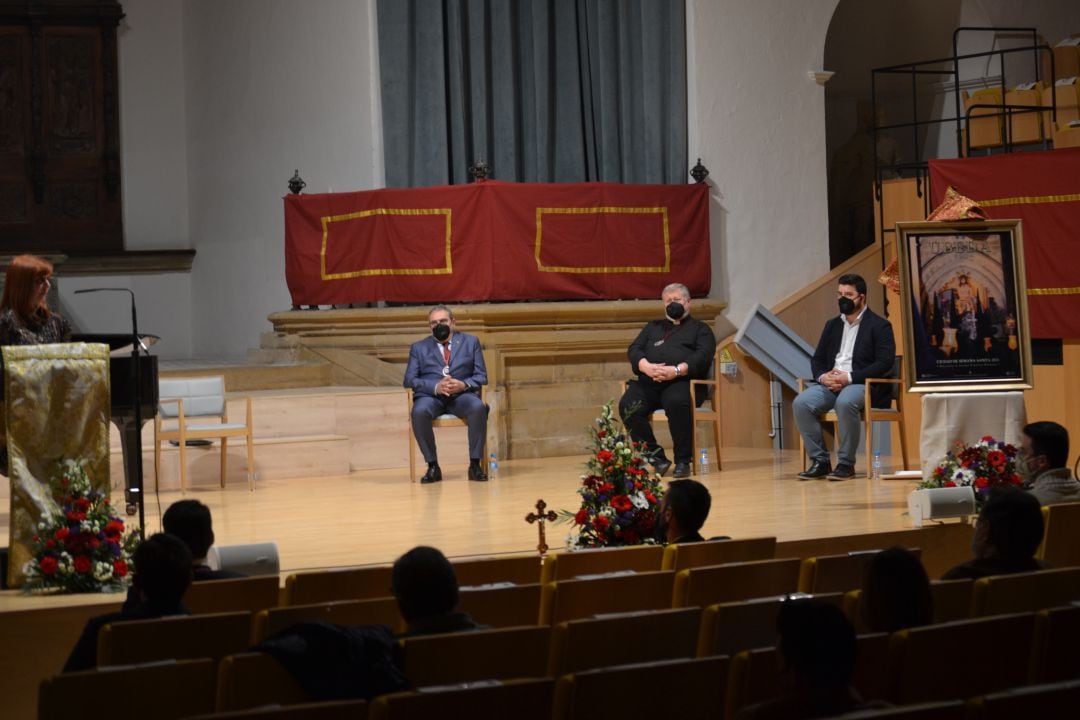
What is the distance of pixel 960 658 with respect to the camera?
3.12 metres

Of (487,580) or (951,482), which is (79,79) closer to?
(951,482)

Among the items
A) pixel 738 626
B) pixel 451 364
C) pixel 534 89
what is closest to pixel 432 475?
pixel 451 364

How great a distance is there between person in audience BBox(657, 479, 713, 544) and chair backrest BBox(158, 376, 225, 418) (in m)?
4.37

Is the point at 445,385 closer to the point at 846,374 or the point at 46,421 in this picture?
the point at 846,374

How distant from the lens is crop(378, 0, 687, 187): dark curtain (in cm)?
1030

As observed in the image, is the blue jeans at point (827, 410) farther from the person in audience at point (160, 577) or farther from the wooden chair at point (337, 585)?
the person in audience at point (160, 577)

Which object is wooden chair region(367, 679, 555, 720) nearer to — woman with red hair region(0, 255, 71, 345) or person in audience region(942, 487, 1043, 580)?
person in audience region(942, 487, 1043, 580)

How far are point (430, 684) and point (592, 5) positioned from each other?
8183 mm

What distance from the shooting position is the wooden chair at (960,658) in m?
3.05

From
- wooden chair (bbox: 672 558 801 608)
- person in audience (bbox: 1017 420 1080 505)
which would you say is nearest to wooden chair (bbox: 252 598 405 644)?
wooden chair (bbox: 672 558 801 608)

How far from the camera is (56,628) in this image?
478 cm

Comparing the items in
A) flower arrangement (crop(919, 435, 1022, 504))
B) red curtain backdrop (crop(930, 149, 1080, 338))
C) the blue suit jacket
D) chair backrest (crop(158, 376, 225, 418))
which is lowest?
flower arrangement (crop(919, 435, 1022, 504))

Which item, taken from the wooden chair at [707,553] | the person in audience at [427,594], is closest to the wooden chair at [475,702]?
the person in audience at [427,594]

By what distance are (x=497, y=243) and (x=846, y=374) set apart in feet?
8.47
